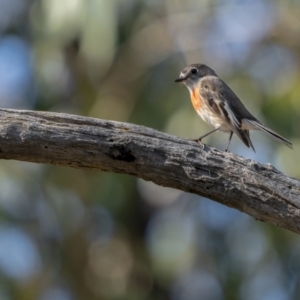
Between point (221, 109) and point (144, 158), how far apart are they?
2.21m

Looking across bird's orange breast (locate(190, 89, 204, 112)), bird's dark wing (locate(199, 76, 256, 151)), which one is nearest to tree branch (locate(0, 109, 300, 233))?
bird's dark wing (locate(199, 76, 256, 151))

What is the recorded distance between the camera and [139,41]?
11430 mm

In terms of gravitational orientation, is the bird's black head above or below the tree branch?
above

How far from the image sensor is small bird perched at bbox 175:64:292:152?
622cm

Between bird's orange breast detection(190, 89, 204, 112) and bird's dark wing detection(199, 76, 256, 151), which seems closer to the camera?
bird's dark wing detection(199, 76, 256, 151)

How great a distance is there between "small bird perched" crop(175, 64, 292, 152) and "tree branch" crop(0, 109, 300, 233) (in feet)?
4.95

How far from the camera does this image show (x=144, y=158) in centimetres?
437

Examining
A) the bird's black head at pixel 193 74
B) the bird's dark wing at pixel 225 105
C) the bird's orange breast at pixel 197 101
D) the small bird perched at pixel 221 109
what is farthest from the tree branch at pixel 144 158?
the bird's black head at pixel 193 74

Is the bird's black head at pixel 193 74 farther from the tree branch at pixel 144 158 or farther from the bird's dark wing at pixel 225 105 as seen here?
the tree branch at pixel 144 158

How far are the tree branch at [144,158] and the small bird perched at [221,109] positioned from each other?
1.51 meters

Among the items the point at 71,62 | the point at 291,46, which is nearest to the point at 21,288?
the point at 71,62

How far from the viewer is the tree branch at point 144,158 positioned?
4328mm

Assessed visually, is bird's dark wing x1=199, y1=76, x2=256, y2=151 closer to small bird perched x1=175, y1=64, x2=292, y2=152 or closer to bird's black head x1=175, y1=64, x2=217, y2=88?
small bird perched x1=175, y1=64, x2=292, y2=152

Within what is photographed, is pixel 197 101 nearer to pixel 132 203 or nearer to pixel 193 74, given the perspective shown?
pixel 193 74
